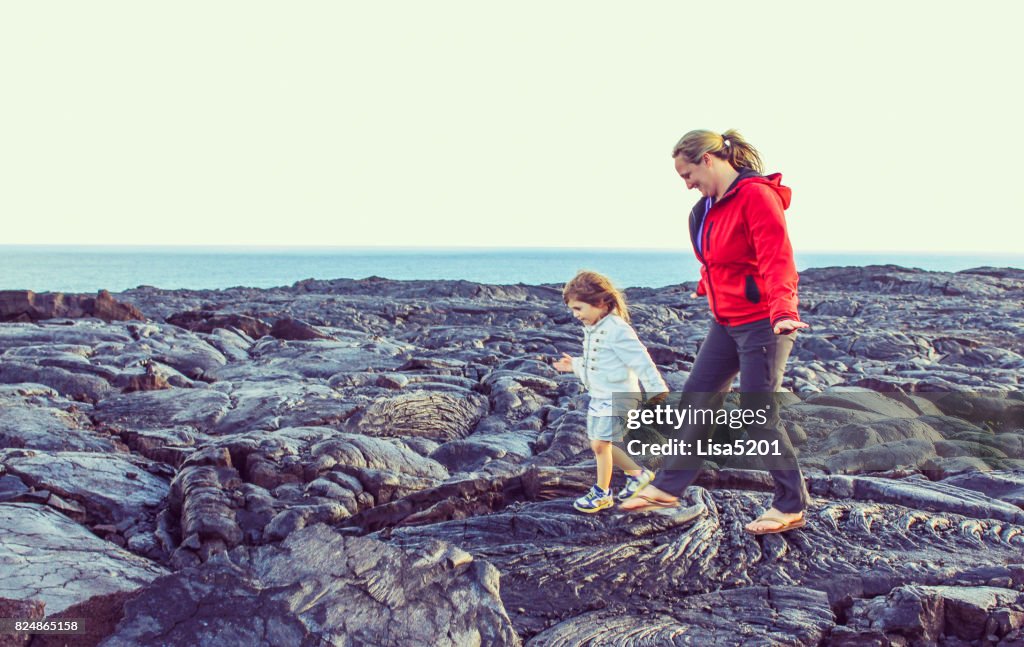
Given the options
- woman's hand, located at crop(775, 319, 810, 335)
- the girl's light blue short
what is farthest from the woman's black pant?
the girl's light blue short

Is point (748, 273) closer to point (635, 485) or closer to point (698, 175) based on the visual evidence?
point (698, 175)

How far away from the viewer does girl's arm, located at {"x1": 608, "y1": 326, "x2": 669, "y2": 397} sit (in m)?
4.63

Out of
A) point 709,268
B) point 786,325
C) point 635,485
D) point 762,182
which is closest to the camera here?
point 786,325

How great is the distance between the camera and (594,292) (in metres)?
4.80

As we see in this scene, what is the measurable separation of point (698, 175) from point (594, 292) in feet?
3.11

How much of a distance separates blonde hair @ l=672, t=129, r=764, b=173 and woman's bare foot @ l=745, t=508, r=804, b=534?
207 centimetres

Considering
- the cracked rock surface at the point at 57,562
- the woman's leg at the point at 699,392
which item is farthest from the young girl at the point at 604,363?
the cracked rock surface at the point at 57,562

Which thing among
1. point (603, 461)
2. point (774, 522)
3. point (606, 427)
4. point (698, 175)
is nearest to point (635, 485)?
point (603, 461)

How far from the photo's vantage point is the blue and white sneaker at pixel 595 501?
474 cm

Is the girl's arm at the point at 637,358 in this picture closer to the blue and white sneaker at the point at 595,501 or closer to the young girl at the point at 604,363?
the young girl at the point at 604,363

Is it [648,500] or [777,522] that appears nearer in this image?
[777,522]

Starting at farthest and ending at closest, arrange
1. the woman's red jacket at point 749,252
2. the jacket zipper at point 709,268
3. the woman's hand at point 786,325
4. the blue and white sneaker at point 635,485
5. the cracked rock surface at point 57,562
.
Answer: the blue and white sneaker at point 635,485 → the jacket zipper at point 709,268 → the woman's red jacket at point 749,252 → the woman's hand at point 786,325 → the cracked rock surface at point 57,562

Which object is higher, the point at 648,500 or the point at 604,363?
the point at 604,363

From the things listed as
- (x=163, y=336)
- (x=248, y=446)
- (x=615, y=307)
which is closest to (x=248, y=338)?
(x=163, y=336)
